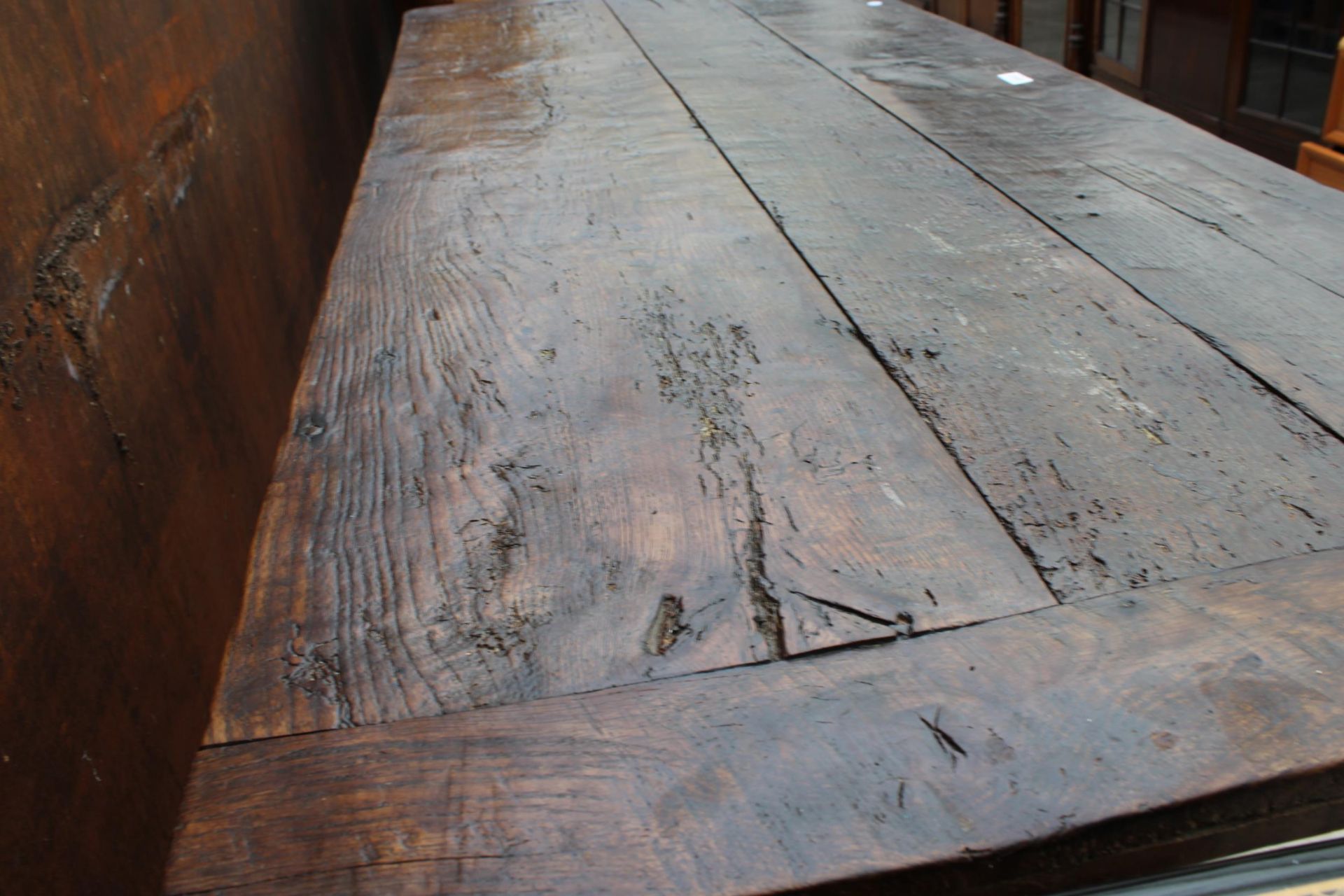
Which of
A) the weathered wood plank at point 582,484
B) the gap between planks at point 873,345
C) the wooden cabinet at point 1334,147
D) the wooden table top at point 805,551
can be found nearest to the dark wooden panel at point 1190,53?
the wooden cabinet at point 1334,147

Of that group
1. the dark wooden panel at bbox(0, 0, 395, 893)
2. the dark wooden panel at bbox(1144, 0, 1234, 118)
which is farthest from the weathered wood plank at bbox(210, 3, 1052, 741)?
the dark wooden panel at bbox(1144, 0, 1234, 118)

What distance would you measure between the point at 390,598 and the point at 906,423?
1.22ft

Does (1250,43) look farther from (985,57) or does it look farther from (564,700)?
(564,700)

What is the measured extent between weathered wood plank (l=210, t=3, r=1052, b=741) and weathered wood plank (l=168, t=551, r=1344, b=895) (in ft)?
0.10

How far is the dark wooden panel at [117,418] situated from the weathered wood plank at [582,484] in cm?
25

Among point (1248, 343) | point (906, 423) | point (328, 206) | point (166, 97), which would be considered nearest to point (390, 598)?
point (906, 423)

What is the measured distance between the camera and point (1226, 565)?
0.59 meters

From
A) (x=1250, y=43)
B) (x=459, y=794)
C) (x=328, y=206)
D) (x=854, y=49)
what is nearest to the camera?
(x=459, y=794)

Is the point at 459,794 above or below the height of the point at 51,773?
above

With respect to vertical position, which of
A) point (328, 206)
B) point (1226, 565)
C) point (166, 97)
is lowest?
point (328, 206)

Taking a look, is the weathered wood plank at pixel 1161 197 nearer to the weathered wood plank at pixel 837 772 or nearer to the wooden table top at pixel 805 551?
the wooden table top at pixel 805 551

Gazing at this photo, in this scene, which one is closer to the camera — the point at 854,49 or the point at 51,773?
the point at 51,773

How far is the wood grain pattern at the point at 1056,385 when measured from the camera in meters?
0.62

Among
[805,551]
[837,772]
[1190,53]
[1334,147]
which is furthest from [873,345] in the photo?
[1190,53]
